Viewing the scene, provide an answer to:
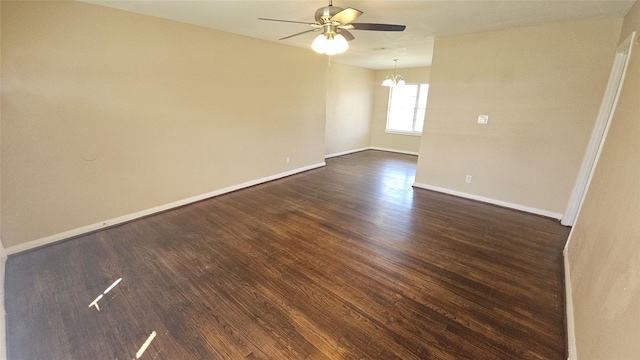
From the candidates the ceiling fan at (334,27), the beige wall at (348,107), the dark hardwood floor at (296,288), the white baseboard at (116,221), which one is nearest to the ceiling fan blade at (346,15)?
the ceiling fan at (334,27)

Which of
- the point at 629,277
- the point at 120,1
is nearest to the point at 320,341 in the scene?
the point at 629,277

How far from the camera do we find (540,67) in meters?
3.32

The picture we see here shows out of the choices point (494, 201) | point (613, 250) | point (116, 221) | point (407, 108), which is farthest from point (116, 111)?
point (407, 108)

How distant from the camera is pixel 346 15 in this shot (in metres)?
2.08

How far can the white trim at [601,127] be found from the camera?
2.55 metres

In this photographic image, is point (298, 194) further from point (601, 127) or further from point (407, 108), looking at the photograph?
point (407, 108)

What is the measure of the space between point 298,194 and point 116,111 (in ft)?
8.45

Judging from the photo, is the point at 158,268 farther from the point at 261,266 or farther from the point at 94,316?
the point at 261,266

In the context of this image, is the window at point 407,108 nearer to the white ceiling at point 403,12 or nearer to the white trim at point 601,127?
the white ceiling at point 403,12

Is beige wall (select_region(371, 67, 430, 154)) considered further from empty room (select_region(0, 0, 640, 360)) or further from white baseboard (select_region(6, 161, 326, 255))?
white baseboard (select_region(6, 161, 326, 255))

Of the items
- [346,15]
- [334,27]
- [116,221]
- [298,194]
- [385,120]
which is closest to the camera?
[346,15]

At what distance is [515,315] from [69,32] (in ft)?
15.0

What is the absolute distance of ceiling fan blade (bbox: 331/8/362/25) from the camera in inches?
79.1

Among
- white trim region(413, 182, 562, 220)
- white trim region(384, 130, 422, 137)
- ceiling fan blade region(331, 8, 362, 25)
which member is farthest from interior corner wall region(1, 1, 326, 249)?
white trim region(384, 130, 422, 137)
